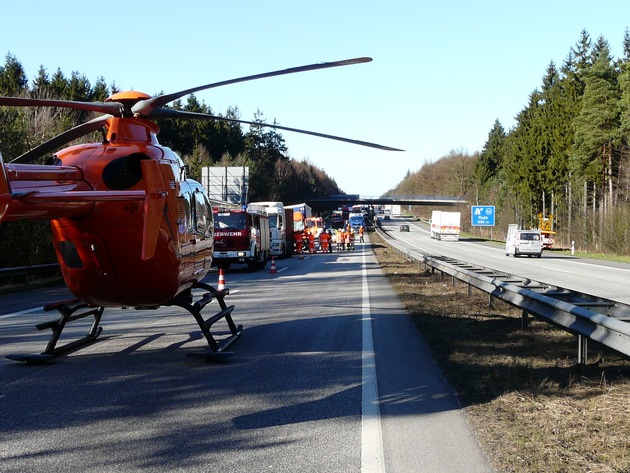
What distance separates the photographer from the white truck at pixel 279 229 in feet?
145

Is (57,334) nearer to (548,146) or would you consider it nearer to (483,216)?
(548,146)

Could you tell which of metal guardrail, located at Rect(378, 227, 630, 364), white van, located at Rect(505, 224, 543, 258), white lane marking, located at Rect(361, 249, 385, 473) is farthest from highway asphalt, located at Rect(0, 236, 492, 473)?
white van, located at Rect(505, 224, 543, 258)

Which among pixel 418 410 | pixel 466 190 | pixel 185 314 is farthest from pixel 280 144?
pixel 418 410

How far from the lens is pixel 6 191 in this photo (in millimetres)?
5941

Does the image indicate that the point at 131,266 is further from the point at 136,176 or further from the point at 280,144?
the point at 280,144

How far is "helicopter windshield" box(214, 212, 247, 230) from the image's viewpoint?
3100 cm

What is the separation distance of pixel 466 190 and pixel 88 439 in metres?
143

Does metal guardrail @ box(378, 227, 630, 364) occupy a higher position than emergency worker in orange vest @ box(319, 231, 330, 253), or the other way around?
metal guardrail @ box(378, 227, 630, 364)

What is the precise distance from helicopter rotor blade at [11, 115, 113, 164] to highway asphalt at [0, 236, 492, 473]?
2.54 meters

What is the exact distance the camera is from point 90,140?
3231 cm

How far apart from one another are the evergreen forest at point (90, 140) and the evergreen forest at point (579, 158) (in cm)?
2865

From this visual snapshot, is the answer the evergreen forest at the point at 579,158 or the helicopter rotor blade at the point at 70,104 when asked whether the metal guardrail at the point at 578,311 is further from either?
the evergreen forest at the point at 579,158

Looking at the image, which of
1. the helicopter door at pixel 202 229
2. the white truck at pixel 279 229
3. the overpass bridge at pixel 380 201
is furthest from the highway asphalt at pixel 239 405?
the overpass bridge at pixel 380 201

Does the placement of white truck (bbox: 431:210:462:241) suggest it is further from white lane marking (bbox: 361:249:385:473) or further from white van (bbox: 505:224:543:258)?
white lane marking (bbox: 361:249:385:473)
